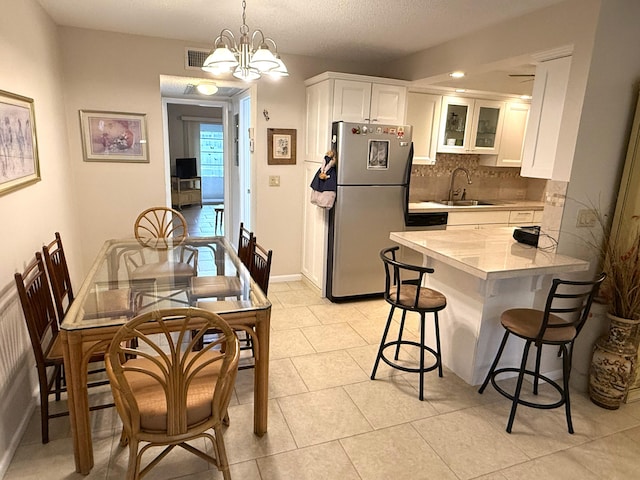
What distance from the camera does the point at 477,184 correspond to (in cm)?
501

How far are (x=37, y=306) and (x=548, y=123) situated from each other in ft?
9.93

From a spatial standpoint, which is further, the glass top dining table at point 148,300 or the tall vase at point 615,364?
the tall vase at point 615,364

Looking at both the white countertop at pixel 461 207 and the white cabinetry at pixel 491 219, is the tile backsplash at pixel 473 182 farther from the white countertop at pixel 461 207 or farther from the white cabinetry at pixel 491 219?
the white cabinetry at pixel 491 219

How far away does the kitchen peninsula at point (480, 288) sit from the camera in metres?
2.31

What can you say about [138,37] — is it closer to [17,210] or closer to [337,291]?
[17,210]

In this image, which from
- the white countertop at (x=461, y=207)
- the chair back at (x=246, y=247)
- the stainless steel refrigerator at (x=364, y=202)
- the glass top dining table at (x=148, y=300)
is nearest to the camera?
the glass top dining table at (x=148, y=300)

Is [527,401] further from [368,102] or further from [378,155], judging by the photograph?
[368,102]

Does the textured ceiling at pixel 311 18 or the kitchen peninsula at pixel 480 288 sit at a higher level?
the textured ceiling at pixel 311 18

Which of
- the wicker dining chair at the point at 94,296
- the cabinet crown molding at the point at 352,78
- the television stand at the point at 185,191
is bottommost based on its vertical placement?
the television stand at the point at 185,191

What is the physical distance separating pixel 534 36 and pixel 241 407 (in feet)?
9.63

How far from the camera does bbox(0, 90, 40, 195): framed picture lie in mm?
1952

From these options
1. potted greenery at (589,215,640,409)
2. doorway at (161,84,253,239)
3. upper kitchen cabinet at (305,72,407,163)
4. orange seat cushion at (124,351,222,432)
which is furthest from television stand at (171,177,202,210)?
potted greenery at (589,215,640,409)

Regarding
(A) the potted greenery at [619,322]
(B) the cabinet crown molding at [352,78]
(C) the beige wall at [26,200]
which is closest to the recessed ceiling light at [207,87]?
(B) the cabinet crown molding at [352,78]

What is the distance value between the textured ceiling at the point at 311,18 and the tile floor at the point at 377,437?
2396 millimetres
